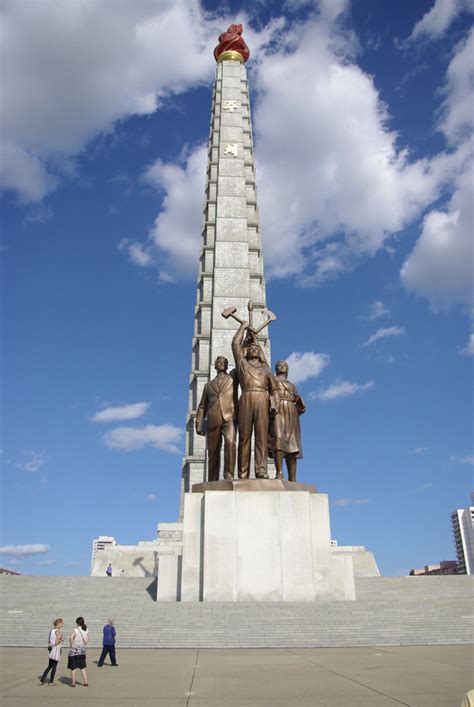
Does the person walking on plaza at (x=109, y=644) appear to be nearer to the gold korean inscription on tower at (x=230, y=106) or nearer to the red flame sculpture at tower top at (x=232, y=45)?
the gold korean inscription on tower at (x=230, y=106)

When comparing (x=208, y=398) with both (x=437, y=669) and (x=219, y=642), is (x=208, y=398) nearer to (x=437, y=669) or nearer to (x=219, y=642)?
(x=219, y=642)

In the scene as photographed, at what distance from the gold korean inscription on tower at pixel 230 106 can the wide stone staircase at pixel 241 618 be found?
110 feet

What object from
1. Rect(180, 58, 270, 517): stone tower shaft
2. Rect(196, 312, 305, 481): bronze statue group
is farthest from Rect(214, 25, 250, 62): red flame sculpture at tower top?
Rect(196, 312, 305, 481): bronze statue group

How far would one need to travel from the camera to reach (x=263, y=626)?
10906mm

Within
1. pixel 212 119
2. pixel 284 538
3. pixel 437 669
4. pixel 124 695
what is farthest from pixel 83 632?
pixel 212 119

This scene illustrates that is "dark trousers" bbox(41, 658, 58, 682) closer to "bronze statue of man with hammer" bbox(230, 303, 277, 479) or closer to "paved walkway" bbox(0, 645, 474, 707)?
"paved walkway" bbox(0, 645, 474, 707)

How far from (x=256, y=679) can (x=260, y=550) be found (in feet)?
23.7

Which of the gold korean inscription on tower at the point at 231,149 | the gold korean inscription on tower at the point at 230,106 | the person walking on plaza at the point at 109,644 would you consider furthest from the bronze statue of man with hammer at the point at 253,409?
the gold korean inscription on tower at the point at 230,106

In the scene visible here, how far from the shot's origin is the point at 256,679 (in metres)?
6.49

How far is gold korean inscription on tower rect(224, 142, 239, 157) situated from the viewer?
120 ft

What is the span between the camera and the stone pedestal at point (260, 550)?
43.8ft

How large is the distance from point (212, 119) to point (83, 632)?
126ft

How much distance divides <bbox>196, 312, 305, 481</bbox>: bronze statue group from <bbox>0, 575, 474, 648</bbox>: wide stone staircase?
3640mm

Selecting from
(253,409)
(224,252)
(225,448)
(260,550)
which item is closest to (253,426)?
(253,409)
